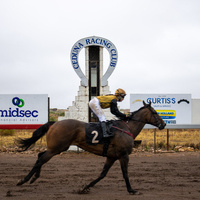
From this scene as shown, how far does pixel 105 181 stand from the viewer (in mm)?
9008

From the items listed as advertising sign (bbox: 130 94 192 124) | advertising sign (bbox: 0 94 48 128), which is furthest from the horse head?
advertising sign (bbox: 0 94 48 128)

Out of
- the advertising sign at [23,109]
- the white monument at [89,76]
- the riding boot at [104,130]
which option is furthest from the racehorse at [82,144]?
the advertising sign at [23,109]

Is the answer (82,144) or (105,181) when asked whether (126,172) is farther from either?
(105,181)

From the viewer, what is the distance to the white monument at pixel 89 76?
1588 cm

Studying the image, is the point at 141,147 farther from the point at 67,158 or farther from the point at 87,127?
the point at 87,127

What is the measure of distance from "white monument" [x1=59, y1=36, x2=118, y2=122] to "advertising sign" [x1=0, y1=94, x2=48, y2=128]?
1.44 metres

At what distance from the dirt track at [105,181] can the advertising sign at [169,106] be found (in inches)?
133

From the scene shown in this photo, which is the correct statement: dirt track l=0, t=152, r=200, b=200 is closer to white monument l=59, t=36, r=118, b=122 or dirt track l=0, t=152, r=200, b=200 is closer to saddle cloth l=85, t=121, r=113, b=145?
saddle cloth l=85, t=121, r=113, b=145

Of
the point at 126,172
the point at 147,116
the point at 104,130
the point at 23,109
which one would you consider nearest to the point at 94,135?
the point at 104,130

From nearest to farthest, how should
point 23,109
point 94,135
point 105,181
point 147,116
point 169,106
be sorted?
point 94,135 < point 147,116 < point 105,181 < point 23,109 < point 169,106

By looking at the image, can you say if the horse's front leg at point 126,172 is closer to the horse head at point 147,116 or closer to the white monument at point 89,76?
the horse head at point 147,116

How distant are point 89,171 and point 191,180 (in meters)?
3.22

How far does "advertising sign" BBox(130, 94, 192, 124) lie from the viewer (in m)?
17.1

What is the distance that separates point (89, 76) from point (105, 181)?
7778mm
